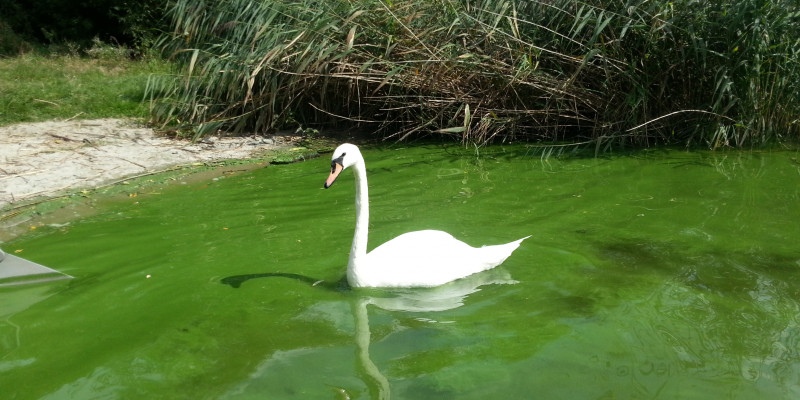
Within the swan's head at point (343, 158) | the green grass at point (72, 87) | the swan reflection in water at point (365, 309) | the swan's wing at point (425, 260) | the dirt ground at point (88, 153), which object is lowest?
the dirt ground at point (88, 153)

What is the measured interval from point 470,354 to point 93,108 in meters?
9.03

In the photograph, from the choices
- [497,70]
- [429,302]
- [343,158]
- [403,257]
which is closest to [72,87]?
[497,70]

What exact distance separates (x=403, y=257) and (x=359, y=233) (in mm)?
323

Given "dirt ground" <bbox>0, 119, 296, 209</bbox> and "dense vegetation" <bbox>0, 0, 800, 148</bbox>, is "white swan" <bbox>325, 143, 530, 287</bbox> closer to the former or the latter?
"dense vegetation" <bbox>0, 0, 800, 148</bbox>

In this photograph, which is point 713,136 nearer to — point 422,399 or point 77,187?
point 422,399

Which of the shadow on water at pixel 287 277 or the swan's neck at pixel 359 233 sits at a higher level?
the swan's neck at pixel 359 233

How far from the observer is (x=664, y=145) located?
8.88m

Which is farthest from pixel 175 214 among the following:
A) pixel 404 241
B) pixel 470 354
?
pixel 470 354

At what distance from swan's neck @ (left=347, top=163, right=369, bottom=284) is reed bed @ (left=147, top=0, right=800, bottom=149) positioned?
420 centimetres

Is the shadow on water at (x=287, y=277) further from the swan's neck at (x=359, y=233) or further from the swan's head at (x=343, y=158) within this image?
the swan's head at (x=343, y=158)

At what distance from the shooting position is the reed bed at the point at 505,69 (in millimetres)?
8297

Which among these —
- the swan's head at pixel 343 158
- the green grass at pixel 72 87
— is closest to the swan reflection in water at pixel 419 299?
the swan's head at pixel 343 158

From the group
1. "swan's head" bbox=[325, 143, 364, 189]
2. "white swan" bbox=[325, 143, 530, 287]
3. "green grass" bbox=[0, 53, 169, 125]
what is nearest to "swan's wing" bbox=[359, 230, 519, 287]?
"white swan" bbox=[325, 143, 530, 287]

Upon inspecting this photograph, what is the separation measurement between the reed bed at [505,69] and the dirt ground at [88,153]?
438 millimetres
